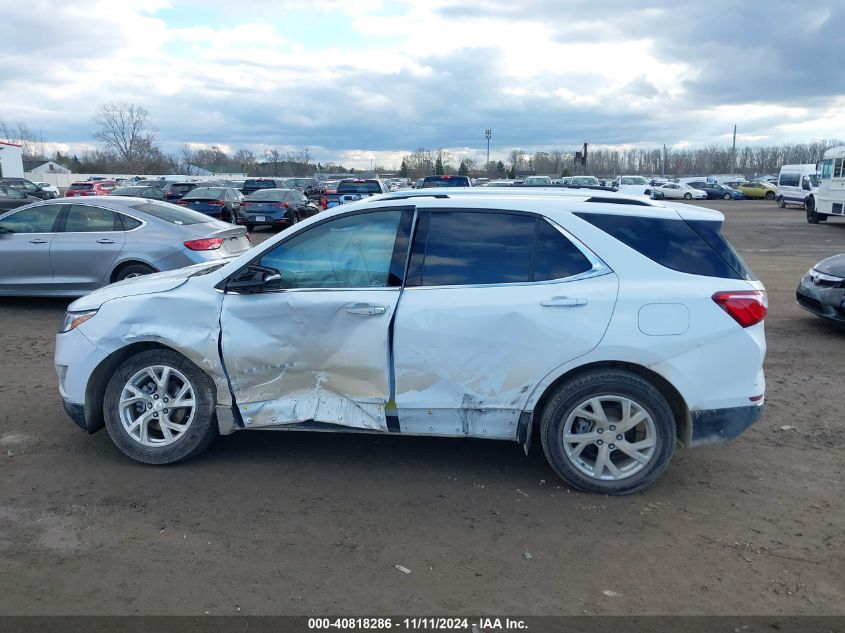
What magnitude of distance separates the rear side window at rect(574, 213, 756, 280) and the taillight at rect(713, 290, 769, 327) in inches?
5.5

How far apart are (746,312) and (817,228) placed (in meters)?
26.7

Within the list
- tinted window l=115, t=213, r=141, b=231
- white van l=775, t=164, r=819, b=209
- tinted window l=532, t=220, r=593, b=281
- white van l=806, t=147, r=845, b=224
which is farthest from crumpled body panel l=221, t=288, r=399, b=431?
white van l=775, t=164, r=819, b=209

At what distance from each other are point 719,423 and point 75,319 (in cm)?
424

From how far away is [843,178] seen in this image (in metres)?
25.0

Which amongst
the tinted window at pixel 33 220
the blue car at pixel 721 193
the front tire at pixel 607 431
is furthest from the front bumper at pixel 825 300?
the blue car at pixel 721 193

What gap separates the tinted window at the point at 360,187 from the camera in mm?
21406

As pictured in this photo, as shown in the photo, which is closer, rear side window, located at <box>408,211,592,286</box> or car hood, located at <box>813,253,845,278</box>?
rear side window, located at <box>408,211,592,286</box>

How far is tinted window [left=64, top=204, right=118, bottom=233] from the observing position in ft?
32.3

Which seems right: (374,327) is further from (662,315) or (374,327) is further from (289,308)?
(662,315)

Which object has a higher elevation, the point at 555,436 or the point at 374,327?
the point at 374,327

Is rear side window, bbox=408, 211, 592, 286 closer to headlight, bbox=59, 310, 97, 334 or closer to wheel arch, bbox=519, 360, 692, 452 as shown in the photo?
wheel arch, bbox=519, 360, 692, 452

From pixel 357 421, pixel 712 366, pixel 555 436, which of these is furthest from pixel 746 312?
pixel 357 421

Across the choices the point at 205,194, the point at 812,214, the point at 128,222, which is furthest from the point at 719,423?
the point at 812,214

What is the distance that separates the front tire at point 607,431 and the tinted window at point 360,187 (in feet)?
57.9
